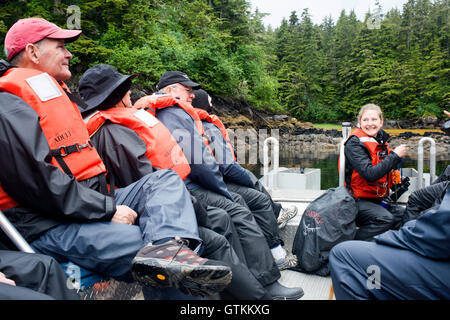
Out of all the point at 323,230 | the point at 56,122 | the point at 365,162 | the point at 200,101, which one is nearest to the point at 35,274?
the point at 56,122

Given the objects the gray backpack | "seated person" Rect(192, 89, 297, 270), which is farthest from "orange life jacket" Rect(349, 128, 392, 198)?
"seated person" Rect(192, 89, 297, 270)

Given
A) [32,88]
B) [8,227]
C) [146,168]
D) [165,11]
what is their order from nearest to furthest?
[8,227] → [32,88] → [146,168] → [165,11]

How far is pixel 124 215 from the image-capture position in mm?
1584

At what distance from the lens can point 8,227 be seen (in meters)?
1.35

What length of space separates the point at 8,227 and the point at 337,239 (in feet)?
7.18

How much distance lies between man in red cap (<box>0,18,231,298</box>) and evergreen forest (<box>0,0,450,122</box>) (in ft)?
56.3

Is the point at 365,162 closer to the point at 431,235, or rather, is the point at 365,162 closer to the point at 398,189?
the point at 398,189

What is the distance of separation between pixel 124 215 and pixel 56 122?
0.54 m

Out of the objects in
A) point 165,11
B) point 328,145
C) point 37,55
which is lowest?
point 328,145

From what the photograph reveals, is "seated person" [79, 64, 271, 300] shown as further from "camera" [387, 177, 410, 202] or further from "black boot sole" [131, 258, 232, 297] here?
"camera" [387, 177, 410, 202]

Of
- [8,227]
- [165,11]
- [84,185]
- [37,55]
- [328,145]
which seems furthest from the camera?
[328,145]

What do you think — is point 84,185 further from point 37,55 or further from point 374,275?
point 374,275

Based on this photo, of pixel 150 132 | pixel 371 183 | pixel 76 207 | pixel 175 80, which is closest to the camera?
pixel 76 207

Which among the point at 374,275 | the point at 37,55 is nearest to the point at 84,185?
the point at 37,55
